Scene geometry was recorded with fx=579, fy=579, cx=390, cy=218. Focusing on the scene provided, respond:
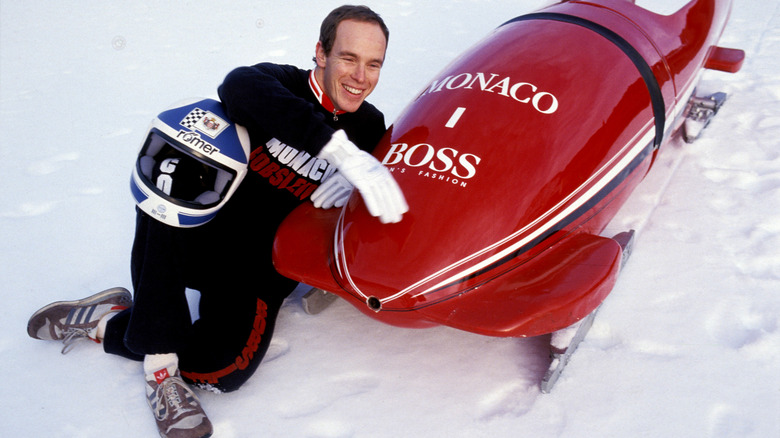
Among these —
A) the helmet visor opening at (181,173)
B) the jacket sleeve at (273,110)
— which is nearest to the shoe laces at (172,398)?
the helmet visor opening at (181,173)

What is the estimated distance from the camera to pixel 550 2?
2.30m

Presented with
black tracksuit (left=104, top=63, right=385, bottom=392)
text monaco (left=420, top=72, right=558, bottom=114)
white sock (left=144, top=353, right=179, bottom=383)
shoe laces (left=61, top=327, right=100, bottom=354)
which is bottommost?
shoe laces (left=61, top=327, right=100, bottom=354)

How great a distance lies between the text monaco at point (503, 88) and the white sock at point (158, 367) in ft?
3.61

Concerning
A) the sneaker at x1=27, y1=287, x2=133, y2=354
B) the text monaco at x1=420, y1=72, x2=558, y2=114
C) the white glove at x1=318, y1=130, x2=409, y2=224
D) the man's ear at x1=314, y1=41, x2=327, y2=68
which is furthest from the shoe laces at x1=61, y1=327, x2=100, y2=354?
the text monaco at x1=420, y1=72, x2=558, y2=114

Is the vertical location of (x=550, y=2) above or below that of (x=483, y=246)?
above

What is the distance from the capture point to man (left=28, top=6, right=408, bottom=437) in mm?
1540

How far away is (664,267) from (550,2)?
44.1 inches

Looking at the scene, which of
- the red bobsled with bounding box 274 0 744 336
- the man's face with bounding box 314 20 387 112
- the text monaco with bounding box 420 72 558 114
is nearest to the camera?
the red bobsled with bounding box 274 0 744 336

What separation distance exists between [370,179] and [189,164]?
23.7 inches

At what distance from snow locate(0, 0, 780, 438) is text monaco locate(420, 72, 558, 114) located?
0.69 meters

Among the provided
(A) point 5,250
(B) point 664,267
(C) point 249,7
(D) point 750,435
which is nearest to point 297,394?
(D) point 750,435

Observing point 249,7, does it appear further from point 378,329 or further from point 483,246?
point 483,246

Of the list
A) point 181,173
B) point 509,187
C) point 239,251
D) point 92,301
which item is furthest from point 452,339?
point 92,301

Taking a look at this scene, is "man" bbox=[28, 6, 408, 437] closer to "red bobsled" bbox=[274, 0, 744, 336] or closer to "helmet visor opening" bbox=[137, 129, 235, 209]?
"helmet visor opening" bbox=[137, 129, 235, 209]
